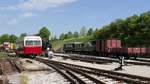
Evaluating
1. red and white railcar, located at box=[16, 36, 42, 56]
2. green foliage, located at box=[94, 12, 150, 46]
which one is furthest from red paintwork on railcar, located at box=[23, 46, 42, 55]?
green foliage, located at box=[94, 12, 150, 46]

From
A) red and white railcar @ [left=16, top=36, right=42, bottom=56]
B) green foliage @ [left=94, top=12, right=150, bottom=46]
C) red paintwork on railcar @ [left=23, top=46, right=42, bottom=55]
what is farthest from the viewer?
green foliage @ [left=94, top=12, right=150, bottom=46]

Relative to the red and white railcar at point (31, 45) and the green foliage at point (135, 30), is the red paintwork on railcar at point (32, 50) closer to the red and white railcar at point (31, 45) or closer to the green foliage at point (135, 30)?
the red and white railcar at point (31, 45)

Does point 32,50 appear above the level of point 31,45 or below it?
below

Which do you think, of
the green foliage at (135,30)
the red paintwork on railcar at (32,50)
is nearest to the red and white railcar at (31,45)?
the red paintwork on railcar at (32,50)

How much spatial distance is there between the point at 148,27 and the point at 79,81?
61384mm

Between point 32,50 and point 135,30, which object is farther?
point 135,30

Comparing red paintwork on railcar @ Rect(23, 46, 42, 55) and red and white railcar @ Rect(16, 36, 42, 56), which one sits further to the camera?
red paintwork on railcar @ Rect(23, 46, 42, 55)

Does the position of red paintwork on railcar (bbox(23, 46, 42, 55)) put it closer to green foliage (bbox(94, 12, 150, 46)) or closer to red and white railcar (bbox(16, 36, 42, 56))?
red and white railcar (bbox(16, 36, 42, 56))

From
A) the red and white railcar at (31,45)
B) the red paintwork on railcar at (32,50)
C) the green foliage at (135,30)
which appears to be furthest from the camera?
the green foliage at (135,30)

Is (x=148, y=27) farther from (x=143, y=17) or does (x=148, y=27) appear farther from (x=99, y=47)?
(x=99, y=47)

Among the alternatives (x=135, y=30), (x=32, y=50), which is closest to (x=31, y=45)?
(x=32, y=50)

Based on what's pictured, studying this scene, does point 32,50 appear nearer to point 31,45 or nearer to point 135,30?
point 31,45

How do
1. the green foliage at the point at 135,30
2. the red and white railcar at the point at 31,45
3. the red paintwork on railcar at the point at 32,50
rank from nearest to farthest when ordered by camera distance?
the red and white railcar at the point at 31,45 < the red paintwork on railcar at the point at 32,50 < the green foliage at the point at 135,30

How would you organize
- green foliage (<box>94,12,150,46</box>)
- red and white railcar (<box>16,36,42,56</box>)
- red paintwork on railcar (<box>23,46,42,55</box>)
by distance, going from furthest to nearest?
green foliage (<box>94,12,150,46</box>)
red paintwork on railcar (<box>23,46,42,55</box>)
red and white railcar (<box>16,36,42,56</box>)
